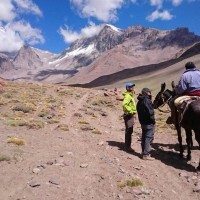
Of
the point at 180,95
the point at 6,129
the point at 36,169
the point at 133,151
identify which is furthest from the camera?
the point at 6,129

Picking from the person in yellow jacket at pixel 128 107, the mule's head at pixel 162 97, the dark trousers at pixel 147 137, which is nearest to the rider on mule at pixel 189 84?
the dark trousers at pixel 147 137

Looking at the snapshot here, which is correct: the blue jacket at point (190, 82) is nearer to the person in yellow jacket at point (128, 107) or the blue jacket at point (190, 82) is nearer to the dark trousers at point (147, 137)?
the dark trousers at point (147, 137)

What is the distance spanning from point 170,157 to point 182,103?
8.22 ft

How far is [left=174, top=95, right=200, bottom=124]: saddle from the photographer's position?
503 inches

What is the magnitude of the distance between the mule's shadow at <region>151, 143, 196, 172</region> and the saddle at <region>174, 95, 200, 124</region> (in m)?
1.55

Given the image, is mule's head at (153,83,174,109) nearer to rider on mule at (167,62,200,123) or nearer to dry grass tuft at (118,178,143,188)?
rider on mule at (167,62,200,123)

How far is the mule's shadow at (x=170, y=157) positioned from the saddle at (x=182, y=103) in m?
1.55

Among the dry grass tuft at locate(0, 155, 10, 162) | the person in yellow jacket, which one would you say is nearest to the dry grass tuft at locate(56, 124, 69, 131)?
the person in yellow jacket

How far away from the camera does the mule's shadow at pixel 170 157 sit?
43.2 feet

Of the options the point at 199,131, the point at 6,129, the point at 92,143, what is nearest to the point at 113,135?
the point at 92,143

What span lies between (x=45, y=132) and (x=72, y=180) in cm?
713

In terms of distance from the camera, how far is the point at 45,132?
17859mm

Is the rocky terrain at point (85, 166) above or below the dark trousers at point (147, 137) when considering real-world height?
below

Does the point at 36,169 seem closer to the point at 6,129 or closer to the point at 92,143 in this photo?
the point at 92,143
